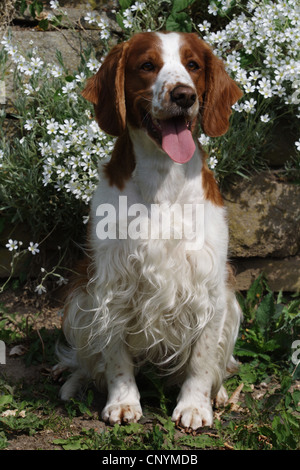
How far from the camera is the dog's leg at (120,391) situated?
3025 mm

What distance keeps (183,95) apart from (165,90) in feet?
0.27

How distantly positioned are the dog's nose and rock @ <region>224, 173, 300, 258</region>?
1500mm

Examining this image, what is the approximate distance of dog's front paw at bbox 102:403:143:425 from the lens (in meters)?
3.01

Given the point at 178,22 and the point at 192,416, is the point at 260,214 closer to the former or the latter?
the point at 178,22

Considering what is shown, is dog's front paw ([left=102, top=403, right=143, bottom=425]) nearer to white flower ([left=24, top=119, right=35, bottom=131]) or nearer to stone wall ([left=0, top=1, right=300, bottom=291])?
stone wall ([left=0, top=1, right=300, bottom=291])

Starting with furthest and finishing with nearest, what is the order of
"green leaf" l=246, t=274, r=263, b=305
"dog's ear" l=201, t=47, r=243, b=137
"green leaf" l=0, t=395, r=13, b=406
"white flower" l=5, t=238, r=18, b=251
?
"green leaf" l=246, t=274, r=263, b=305 → "white flower" l=5, t=238, r=18, b=251 → "green leaf" l=0, t=395, r=13, b=406 → "dog's ear" l=201, t=47, r=243, b=137

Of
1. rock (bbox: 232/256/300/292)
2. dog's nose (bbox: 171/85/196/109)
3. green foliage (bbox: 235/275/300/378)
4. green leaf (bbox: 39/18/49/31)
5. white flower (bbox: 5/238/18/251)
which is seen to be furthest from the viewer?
green leaf (bbox: 39/18/49/31)

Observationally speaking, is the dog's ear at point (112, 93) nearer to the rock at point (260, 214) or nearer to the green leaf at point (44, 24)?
the rock at point (260, 214)

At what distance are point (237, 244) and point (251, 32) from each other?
1.21 metres

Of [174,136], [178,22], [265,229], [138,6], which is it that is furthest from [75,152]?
[174,136]

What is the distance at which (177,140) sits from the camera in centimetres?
276

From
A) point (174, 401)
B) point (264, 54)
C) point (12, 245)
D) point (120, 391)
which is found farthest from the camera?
point (264, 54)

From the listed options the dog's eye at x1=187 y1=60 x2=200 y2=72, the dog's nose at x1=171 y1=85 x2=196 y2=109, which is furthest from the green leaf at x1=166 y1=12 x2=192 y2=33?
the dog's nose at x1=171 y1=85 x2=196 y2=109
